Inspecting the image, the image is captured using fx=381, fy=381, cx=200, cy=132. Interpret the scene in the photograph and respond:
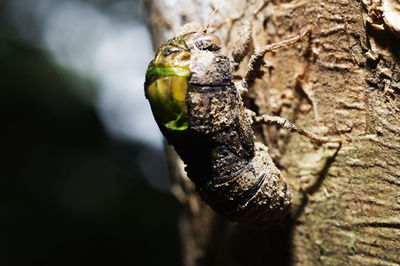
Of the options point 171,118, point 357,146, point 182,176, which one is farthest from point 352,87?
point 182,176

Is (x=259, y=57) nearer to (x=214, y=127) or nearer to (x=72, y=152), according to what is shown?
(x=214, y=127)

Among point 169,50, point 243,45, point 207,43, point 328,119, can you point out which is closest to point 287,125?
point 328,119

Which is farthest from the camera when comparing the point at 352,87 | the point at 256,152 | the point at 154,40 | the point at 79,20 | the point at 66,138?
the point at 79,20

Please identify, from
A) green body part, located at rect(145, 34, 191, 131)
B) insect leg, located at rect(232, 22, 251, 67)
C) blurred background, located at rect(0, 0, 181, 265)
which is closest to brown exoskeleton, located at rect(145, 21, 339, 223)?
green body part, located at rect(145, 34, 191, 131)

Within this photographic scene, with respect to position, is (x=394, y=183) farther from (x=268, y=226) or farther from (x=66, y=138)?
(x=66, y=138)

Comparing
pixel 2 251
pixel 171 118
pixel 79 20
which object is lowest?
pixel 2 251

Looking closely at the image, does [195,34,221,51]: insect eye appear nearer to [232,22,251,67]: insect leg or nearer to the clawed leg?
[232,22,251,67]: insect leg
